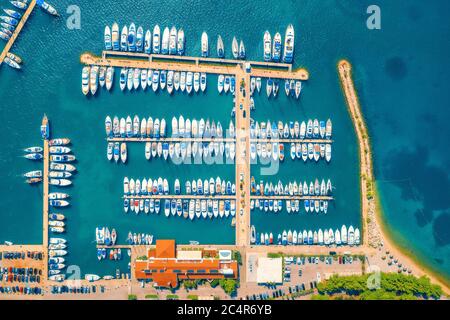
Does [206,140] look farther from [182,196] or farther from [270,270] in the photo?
[270,270]

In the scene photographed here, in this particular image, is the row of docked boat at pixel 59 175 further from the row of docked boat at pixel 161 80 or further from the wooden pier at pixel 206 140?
the row of docked boat at pixel 161 80

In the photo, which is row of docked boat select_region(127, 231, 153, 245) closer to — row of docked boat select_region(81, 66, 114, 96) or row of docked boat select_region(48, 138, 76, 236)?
row of docked boat select_region(48, 138, 76, 236)

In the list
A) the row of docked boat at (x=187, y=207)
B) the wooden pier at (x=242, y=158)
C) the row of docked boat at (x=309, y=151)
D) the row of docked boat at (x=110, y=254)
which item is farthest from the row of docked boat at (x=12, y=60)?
the row of docked boat at (x=309, y=151)

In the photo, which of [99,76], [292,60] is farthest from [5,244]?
[292,60]

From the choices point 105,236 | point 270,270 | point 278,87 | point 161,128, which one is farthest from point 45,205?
point 278,87

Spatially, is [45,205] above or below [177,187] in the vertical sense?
below

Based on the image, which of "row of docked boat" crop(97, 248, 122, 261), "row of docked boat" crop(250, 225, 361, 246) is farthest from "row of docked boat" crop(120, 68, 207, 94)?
"row of docked boat" crop(97, 248, 122, 261)
